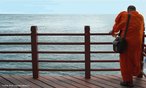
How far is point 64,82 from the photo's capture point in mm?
7500

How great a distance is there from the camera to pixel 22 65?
92.8ft

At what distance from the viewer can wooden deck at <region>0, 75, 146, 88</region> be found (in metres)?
7.17

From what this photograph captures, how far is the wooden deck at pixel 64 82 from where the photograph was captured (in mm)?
7168

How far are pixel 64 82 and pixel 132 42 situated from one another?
70.2 inches

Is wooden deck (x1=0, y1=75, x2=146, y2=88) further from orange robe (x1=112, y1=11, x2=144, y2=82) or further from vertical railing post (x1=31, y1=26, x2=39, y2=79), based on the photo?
orange robe (x1=112, y1=11, x2=144, y2=82)

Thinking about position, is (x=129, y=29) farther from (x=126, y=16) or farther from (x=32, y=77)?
Result: (x=32, y=77)

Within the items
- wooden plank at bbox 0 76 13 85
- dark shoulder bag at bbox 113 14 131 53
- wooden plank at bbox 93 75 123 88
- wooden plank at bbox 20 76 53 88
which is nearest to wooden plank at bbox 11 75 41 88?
wooden plank at bbox 20 76 53 88

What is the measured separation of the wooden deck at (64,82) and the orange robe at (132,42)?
1.27ft

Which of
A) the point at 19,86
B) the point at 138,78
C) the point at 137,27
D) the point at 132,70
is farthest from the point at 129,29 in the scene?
the point at 19,86

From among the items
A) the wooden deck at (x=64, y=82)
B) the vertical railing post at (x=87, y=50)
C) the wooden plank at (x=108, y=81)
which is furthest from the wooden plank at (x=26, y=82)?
the wooden plank at (x=108, y=81)

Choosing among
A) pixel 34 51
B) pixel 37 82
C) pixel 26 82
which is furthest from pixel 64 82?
pixel 34 51

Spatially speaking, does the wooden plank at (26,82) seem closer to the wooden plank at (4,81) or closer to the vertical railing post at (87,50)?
the wooden plank at (4,81)

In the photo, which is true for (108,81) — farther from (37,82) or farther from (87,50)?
(37,82)

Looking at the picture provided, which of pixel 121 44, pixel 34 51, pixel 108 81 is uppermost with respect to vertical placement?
pixel 121 44
